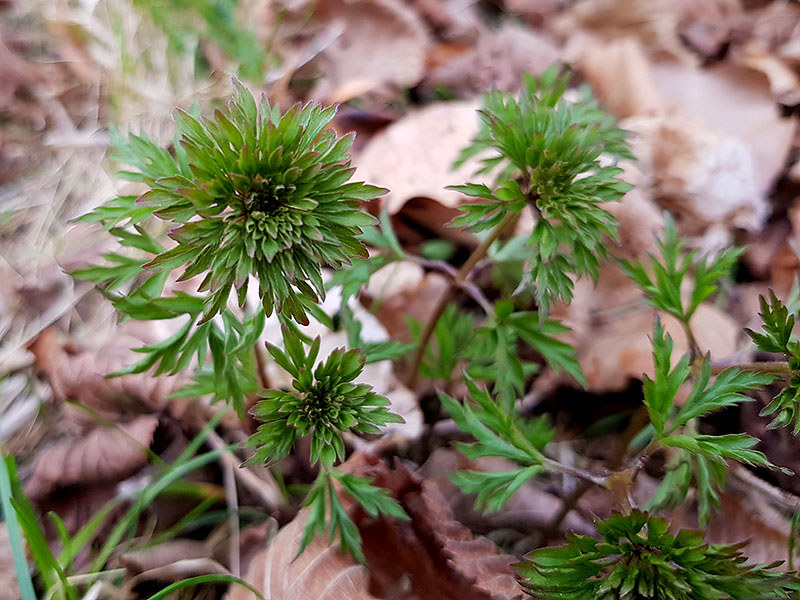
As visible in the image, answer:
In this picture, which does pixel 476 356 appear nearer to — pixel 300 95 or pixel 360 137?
pixel 360 137

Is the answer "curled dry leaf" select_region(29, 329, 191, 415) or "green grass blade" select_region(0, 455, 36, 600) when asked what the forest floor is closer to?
"curled dry leaf" select_region(29, 329, 191, 415)

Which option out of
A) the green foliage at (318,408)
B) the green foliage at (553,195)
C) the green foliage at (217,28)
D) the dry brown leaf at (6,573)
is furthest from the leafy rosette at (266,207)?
the green foliage at (217,28)

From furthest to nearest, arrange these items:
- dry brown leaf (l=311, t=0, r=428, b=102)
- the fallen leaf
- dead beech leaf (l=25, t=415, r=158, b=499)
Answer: dry brown leaf (l=311, t=0, r=428, b=102) → dead beech leaf (l=25, t=415, r=158, b=499) → the fallen leaf

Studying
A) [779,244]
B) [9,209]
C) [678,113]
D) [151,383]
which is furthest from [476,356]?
[9,209]

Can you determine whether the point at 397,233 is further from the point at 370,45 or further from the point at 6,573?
the point at 6,573

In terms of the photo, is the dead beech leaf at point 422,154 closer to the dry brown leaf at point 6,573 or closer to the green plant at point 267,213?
the green plant at point 267,213

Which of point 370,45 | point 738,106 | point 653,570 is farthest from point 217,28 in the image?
point 653,570

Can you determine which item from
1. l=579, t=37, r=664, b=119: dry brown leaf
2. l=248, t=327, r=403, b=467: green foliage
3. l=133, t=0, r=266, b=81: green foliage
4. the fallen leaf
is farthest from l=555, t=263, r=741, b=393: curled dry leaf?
l=133, t=0, r=266, b=81: green foliage
